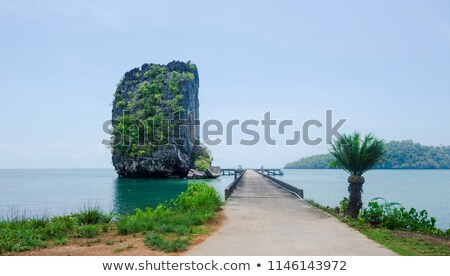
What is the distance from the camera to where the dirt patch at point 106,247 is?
805 centimetres

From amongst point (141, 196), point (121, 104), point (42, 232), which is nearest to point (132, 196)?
point (141, 196)

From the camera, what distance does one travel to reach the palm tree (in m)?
14.3

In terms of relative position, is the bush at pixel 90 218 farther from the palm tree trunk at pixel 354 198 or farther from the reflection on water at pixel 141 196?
the reflection on water at pixel 141 196

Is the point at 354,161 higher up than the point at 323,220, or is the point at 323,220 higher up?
the point at 354,161

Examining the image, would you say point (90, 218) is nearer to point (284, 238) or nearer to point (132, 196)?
point (284, 238)

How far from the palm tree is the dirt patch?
6738mm

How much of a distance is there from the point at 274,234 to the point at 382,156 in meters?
6.96

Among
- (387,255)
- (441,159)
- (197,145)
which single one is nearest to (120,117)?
(197,145)

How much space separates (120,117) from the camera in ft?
242

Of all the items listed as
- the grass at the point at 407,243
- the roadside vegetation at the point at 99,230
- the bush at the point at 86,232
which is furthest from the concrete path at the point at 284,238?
the bush at the point at 86,232

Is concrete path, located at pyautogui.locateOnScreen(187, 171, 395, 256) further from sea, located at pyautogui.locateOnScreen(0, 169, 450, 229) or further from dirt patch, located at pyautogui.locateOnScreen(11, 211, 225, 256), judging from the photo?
sea, located at pyautogui.locateOnScreen(0, 169, 450, 229)

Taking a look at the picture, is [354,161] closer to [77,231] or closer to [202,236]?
[202,236]

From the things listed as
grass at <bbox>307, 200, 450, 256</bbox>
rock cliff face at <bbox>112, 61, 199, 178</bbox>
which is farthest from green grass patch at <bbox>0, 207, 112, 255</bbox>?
rock cliff face at <bbox>112, 61, 199, 178</bbox>

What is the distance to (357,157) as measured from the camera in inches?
573
